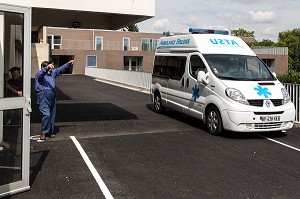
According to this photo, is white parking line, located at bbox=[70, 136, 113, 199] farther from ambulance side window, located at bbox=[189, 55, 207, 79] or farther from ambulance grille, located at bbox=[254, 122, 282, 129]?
ambulance grille, located at bbox=[254, 122, 282, 129]

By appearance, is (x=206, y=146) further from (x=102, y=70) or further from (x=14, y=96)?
(x=102, y=70)

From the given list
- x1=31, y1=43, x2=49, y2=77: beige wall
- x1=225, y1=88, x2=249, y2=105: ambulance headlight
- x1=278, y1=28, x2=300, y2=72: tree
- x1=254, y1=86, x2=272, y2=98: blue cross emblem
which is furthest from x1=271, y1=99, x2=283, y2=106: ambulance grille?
x1=278, y1=28, x2=300, y2=72: tree

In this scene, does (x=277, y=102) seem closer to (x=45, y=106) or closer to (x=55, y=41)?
(x=45, y=106)

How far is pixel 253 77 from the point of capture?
8.78 meters

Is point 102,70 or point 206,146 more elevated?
point 102,70

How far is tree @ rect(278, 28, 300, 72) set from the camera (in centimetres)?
7062

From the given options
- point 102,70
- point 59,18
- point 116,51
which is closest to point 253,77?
point 59,18

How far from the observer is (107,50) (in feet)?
172

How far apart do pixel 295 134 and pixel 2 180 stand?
6820mm

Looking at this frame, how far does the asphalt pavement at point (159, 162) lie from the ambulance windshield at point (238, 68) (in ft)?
4.45

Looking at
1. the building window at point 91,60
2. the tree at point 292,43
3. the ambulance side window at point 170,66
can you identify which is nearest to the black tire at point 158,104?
the ambulance side window at point 170,66

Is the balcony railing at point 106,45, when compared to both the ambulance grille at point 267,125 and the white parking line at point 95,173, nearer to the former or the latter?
the white parking line at point 95,173

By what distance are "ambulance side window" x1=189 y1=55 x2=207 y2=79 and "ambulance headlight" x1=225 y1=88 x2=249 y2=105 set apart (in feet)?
3.92

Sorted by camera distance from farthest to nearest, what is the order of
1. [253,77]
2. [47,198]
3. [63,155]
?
1. [253,77]
2. [63,155]
3. [47,198]
